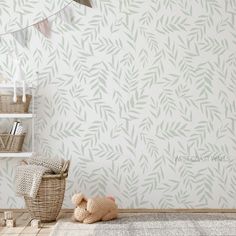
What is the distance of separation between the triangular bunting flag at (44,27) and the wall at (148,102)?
A: 0.15 metres

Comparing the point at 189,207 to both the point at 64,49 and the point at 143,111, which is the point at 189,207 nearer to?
the point at 143,111

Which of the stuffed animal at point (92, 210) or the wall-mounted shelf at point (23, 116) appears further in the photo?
Result: the wall-mounted shelf at point (23, 116)

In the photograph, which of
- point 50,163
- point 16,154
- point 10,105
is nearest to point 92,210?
point 50,163

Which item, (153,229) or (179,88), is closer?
(153,229)

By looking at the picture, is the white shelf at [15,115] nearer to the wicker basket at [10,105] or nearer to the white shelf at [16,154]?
the wicker basket at [10,105]

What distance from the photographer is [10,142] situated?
4234 mm

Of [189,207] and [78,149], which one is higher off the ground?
[78,149]

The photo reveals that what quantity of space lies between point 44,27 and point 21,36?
19 centimetres

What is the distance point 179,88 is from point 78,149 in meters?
0.94

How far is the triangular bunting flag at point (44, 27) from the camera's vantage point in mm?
4371

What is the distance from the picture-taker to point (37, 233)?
3.50 metres

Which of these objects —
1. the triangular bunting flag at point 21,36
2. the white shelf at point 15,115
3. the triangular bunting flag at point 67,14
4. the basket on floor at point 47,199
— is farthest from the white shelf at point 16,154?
the triangular bunting flag at point 67,14

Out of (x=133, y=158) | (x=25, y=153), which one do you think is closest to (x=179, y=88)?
(x=133, y=158)

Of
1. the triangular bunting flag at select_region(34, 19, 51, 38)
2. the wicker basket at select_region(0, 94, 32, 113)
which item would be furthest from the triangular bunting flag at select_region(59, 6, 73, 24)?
the wicker basket at select_region(0, 94, 32, 113)
